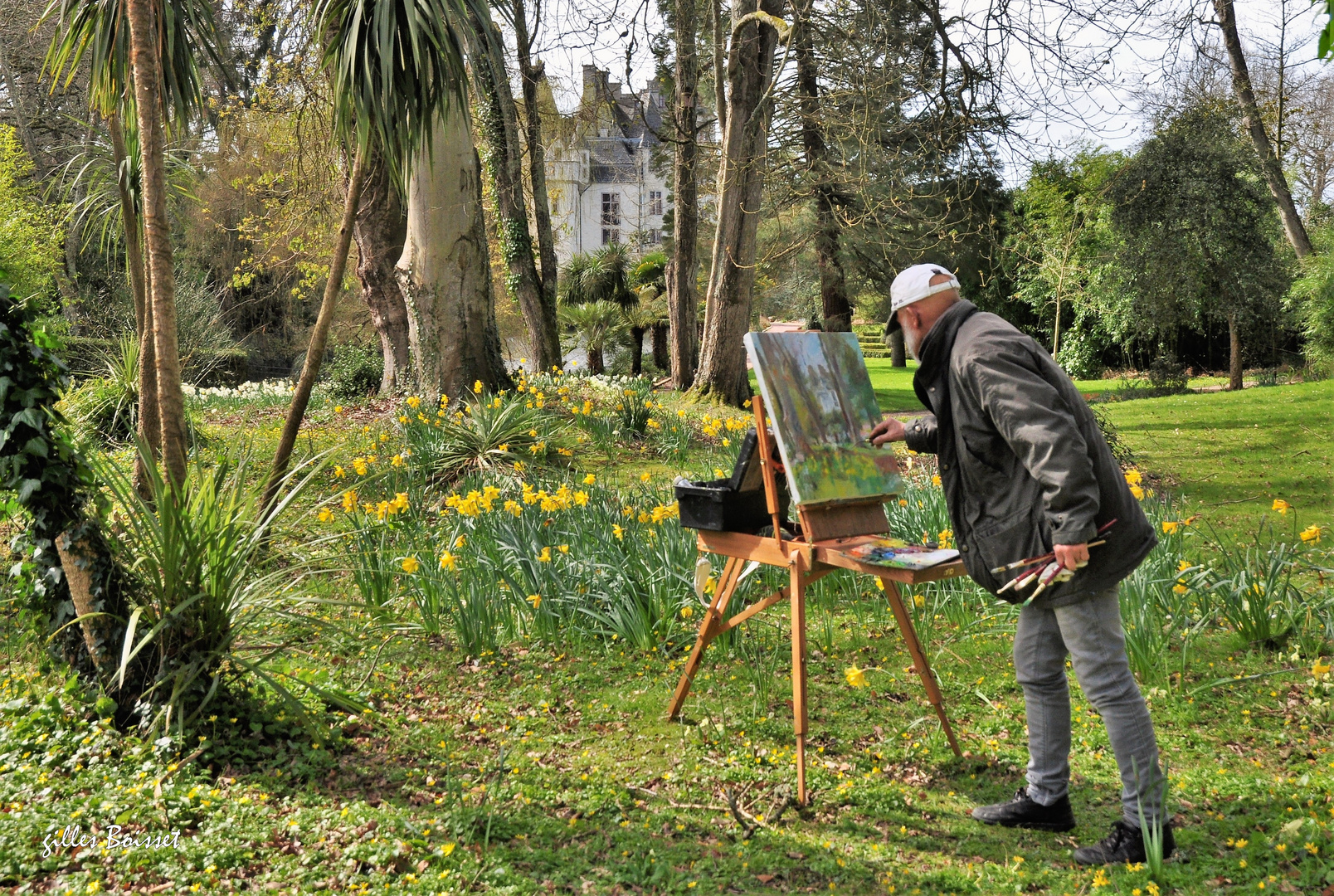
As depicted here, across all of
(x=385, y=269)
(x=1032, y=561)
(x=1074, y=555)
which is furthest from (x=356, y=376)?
(x=1074, y=555)

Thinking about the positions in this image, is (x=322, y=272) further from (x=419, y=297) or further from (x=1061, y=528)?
(x=1061, y=528)

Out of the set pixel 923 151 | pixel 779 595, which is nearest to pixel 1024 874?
pixel 779 595

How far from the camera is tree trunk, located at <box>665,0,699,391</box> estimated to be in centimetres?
1292

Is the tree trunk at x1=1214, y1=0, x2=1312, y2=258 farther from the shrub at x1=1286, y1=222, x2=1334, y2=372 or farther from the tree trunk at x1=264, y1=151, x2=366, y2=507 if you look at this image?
the tree trunk at x1=264, y1=151, x2=366, y2=507

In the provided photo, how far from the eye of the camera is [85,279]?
65.6 ft

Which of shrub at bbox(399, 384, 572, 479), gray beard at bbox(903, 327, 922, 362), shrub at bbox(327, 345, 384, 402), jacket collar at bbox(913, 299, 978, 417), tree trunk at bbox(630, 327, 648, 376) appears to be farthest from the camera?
tree trunk at bbox(630, 327, 648, 376)

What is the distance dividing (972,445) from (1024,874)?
124 centimetres

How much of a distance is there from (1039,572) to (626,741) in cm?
177

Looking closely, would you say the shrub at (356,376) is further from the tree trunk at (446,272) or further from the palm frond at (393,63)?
the palm frond at (393,63)

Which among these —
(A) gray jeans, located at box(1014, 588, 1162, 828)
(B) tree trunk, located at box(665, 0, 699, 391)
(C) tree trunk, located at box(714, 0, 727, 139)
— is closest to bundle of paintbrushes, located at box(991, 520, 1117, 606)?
(A) gray jeans, located at box(1014, 588, 1162, 828)

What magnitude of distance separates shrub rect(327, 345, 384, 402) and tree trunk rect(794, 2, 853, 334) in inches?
300

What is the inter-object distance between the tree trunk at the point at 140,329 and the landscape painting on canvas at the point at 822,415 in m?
2.82

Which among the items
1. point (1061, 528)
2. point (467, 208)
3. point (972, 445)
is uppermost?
point (467, 208)

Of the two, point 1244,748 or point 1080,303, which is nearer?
point 1244,748
